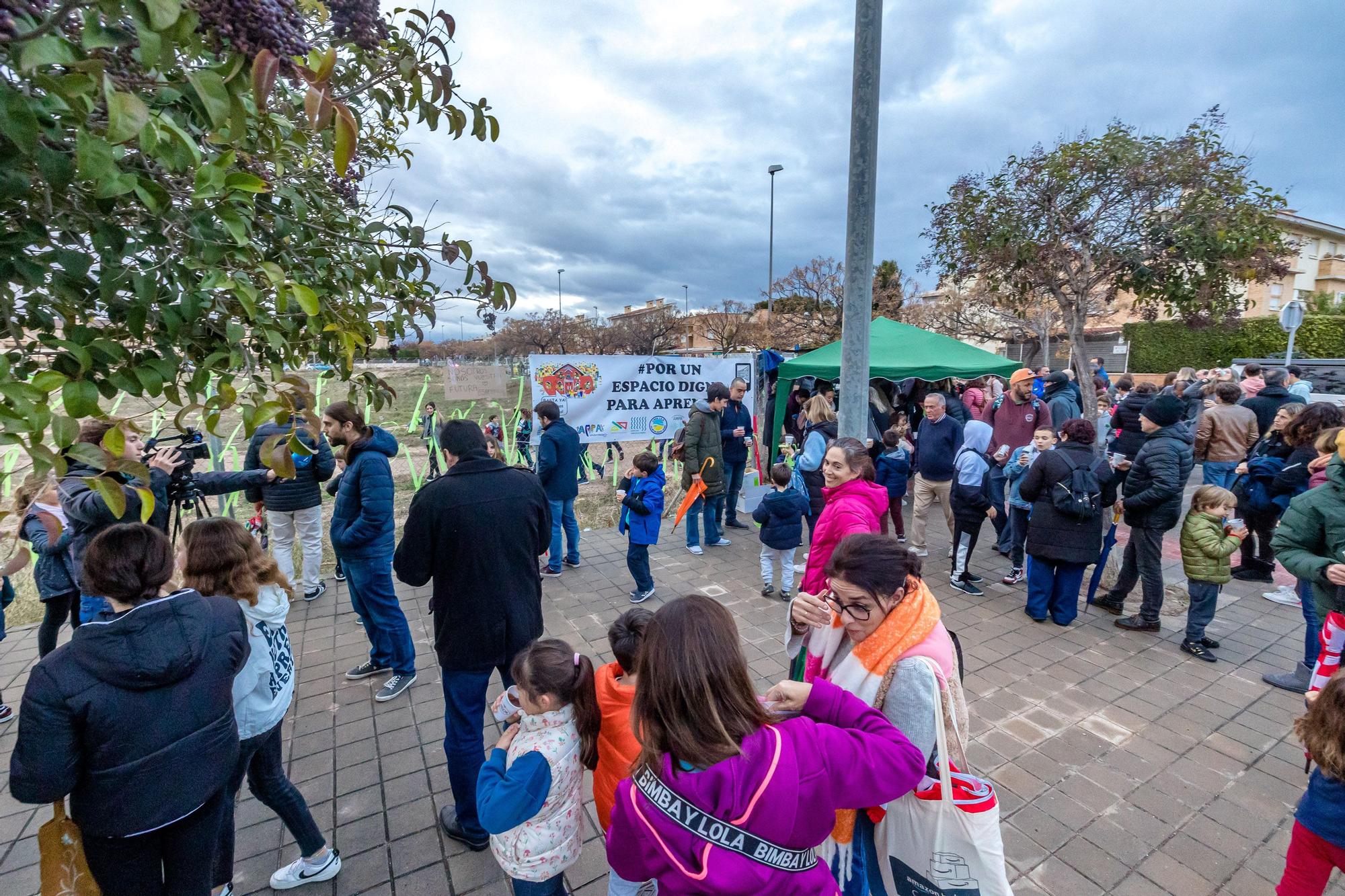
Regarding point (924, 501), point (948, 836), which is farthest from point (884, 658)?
point (924, 501)

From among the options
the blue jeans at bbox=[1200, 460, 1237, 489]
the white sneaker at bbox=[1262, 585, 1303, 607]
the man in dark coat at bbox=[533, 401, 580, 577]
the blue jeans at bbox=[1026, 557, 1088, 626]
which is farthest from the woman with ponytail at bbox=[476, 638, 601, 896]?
the blue jeans at bbox=[1200, 460, 1237, 489]

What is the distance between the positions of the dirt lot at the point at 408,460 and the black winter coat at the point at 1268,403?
7.01 meters

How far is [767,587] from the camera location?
5.61m

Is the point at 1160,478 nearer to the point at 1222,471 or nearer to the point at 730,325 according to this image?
the point at 1222,471

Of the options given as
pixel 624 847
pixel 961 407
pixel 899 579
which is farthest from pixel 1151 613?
pixel 624 847

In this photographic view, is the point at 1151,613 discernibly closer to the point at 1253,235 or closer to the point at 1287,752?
the point at 1287,752

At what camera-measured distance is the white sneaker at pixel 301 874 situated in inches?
98.4

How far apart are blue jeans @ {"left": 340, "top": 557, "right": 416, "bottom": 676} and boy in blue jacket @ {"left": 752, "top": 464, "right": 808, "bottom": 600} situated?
2945 millimetres

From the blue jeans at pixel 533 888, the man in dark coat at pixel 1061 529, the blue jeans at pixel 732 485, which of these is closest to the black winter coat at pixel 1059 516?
the man in dark coat at pixel 1061 529

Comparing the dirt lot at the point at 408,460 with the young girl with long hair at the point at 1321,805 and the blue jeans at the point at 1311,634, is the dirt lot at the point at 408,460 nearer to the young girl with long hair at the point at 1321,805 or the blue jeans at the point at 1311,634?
the young girl with long hair at the point at 1321,805

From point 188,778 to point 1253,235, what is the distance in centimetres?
964

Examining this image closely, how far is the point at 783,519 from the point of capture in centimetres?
534

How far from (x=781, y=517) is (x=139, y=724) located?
14.5 ft

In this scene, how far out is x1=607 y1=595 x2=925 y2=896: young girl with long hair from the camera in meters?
1.30
